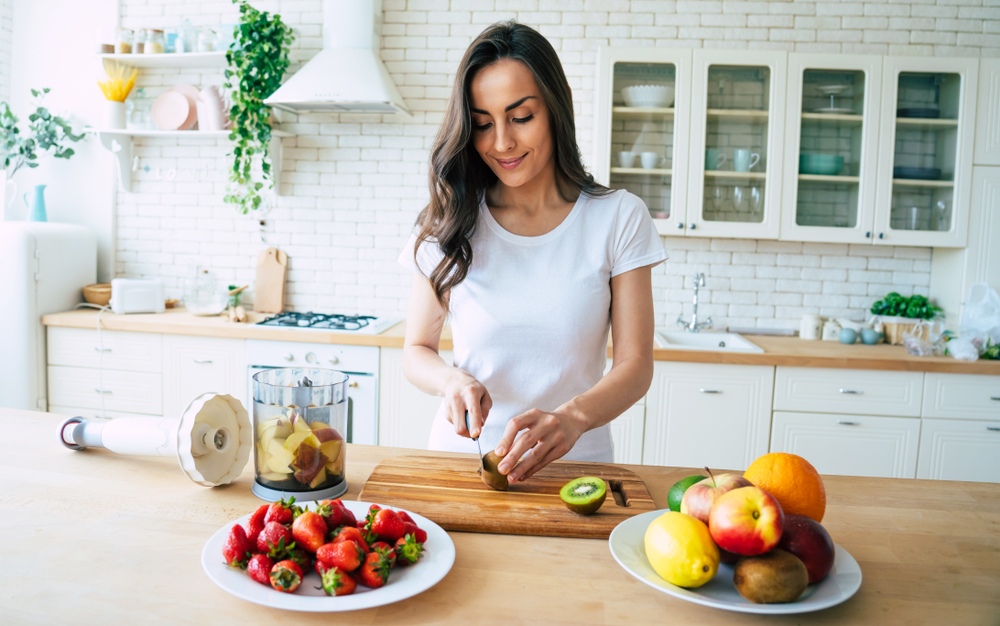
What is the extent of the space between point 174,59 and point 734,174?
2918 mm

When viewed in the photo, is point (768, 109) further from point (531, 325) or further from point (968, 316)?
point (531, 325)

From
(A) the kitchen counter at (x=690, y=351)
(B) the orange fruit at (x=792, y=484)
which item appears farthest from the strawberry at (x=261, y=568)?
(A) the kitchen counter at (x=690, y=351)

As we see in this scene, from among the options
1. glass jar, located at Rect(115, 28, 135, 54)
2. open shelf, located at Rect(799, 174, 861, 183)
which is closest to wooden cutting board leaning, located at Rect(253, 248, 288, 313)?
glass jar, located at Rect(115, 28, 135, 54)

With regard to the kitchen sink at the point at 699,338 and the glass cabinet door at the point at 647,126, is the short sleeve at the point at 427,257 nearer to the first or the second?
the glass cabinet door at the point at 647,126

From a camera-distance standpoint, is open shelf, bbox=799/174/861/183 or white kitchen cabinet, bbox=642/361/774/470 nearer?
white kitchen cabinet, bbox=642/361/774/470

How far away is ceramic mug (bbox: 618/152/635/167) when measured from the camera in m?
3.19

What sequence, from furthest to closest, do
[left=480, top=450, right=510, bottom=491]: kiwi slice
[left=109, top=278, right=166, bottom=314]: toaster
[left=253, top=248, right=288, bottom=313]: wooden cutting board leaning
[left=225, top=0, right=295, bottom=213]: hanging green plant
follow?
[left=253, top=248, right=288, bottom=313]: wooden cutting board leaning < [left=109, top=278, right=166, bottom=314]: toaster < [left=225, top=0, right=295, bottom=213]: hanging green plant < [left=480, top=450, right=510, bottom=491]: kiwi slice

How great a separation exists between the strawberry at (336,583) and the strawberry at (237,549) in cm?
13

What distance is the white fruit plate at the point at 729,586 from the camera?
809 mm

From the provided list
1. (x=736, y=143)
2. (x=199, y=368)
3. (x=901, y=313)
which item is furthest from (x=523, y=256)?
(x=901, y=313)

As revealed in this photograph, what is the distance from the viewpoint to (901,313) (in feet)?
10.6

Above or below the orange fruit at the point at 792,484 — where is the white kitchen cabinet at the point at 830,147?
above

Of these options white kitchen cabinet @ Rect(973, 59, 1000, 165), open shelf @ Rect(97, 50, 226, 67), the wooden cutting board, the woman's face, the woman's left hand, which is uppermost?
open shelf @ Rect(97, 50, 226, 67)

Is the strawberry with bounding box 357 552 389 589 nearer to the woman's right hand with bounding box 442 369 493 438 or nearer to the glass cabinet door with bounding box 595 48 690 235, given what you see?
the woman's right hand with bounding box 442 369 493 438
